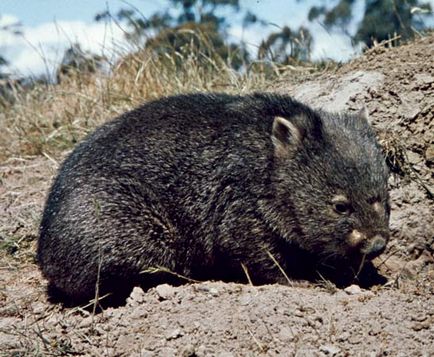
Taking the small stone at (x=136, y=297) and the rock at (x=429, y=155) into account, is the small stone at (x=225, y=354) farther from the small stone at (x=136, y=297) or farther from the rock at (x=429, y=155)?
the rock at (x=429, y=155)

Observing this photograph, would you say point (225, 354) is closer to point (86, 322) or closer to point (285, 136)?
point (86, 322)

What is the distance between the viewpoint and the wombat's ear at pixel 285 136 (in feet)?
17.1

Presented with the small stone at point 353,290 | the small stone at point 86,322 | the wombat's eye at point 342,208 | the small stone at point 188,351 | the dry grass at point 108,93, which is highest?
the dry grass at point 108,93

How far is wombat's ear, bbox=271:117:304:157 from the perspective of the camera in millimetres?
5223

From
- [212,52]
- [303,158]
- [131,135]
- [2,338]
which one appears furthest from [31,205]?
[212,52]

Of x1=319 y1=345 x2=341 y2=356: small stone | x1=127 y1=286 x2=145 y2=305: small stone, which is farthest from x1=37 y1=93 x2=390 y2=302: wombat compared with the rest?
x1=319 y1=345 x2=341 y2=356: small stone

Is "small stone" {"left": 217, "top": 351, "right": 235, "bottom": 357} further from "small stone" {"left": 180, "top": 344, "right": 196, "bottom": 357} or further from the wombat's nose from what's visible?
the wombat's nose

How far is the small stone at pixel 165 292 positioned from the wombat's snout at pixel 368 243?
1.11 meters

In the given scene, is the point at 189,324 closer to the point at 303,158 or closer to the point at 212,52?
the point at 303,158

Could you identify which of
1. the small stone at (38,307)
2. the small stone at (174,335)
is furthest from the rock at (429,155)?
the small stone at (38,307)

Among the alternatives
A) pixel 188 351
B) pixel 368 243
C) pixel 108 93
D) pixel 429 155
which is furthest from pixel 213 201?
pixel 108 93

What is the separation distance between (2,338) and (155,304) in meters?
0.90

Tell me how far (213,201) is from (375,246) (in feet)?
3.43

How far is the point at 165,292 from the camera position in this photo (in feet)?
16.0
